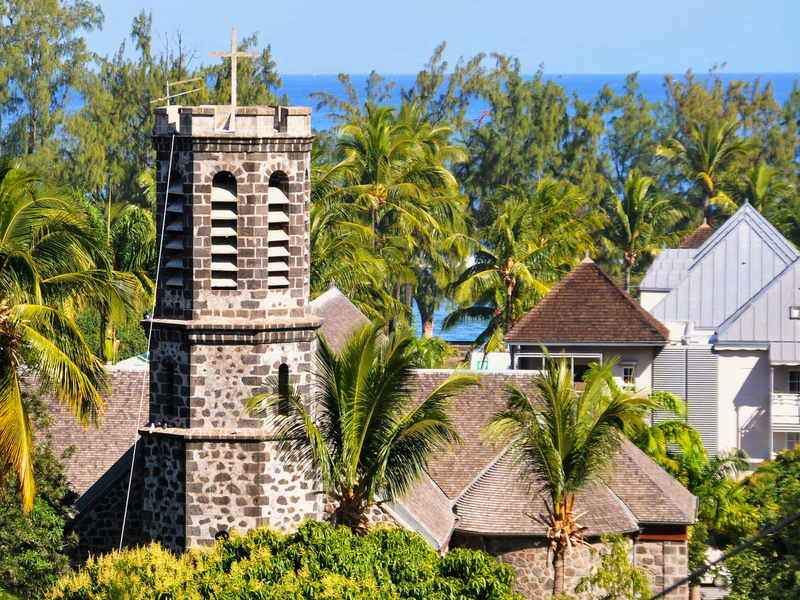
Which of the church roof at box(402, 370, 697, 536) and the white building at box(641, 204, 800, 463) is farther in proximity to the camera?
the white building at box(641, 204, 800, 463)

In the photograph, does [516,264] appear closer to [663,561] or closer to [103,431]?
[103,431]

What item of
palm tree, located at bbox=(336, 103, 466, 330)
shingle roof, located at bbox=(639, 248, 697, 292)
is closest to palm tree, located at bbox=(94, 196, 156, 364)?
palm tree, located at bbox=(336, 103, 466, 330)

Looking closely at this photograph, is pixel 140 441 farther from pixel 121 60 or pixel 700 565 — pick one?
pixel 121 60

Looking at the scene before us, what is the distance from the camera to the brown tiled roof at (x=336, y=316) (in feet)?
102

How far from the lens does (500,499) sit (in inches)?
1150

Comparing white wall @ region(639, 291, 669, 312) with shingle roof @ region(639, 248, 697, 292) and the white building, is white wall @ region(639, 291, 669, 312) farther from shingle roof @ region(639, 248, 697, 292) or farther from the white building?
the white building

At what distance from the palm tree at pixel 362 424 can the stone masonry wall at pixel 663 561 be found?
8307mm

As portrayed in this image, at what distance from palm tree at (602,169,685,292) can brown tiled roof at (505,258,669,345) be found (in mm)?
27783

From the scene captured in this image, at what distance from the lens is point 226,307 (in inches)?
Answer: 922

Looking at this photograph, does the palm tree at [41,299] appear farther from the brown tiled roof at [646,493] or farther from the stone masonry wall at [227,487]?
the brown tiled roof at [646,493]

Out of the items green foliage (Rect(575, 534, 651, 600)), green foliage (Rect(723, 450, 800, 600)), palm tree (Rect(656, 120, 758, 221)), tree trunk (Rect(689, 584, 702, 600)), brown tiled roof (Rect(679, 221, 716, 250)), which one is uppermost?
palm tree (Rect(656, 120, 758, 221))

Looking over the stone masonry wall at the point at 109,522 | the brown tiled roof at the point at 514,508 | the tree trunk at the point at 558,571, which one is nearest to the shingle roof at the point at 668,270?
the brown tiled roof at the point at 514,508

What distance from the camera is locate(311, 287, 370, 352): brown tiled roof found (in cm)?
3094

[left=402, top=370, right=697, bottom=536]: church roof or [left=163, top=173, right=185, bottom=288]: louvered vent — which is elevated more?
→ [left=163, top=173, right=185, bottom=288]: louvered vent
